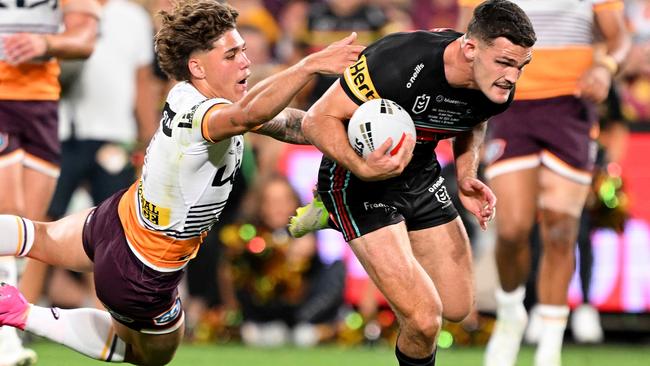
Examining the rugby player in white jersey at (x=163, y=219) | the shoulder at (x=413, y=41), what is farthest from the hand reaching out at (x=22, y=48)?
the shoulder at (x=413, y=41)

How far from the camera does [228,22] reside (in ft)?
20.5

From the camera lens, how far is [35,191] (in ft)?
25.8

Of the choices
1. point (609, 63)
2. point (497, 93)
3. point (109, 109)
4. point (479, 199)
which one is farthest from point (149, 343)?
point (109, 109)

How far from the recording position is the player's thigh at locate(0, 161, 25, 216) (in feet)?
24.5

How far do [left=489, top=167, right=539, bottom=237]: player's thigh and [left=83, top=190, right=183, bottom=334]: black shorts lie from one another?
2.50 m

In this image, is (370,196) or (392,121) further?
(370,196)

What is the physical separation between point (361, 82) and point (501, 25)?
2.39ft

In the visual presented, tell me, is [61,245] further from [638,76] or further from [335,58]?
[638,76]

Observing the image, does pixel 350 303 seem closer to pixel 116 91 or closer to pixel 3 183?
pixel 116 91

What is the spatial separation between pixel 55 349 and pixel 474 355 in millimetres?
3165

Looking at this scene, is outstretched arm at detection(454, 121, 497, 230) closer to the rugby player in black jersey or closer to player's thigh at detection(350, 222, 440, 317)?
the rugby player in black jersey

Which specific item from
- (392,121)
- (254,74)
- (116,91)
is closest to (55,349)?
(116,91)

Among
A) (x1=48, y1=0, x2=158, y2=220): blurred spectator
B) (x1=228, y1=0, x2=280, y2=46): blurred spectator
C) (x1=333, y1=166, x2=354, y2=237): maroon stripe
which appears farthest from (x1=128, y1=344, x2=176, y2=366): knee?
(x1=228, y1=0, x2=280, y2=46): blurred spectator

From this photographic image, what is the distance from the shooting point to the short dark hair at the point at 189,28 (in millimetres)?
6195
